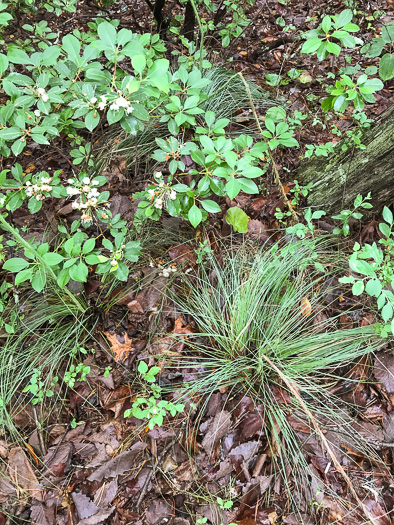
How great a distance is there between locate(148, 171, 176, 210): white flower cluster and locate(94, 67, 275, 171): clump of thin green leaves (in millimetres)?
963

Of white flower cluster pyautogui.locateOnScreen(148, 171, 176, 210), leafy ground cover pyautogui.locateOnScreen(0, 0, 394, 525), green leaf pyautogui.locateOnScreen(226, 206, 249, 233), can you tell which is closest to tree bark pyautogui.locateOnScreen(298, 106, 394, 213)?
A: leafy ground cover pyautogui.locateOnScreen(0, 0, 394, 525)

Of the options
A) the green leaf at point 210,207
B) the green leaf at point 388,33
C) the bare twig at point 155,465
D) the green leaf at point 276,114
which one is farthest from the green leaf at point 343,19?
the bare twig at point 155,465

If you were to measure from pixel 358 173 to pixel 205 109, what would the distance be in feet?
4.41

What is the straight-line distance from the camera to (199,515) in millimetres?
1507

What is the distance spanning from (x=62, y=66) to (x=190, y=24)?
1.96 metres

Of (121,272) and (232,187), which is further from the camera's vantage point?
(121,272)

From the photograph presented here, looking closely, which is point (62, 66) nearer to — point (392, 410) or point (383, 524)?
point (392, 410)

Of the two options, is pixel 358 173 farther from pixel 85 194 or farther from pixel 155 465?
pixel 155 465

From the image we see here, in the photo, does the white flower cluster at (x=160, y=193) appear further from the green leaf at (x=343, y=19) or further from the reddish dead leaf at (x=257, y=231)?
the green leaf at (x=343, y=19)

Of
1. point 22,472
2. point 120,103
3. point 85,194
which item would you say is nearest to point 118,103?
point 120,103

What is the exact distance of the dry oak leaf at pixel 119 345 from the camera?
189 cm

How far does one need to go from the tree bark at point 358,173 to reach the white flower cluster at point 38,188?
62.2 inches

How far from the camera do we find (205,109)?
108 inches

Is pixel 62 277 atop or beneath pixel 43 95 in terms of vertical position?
beneath
